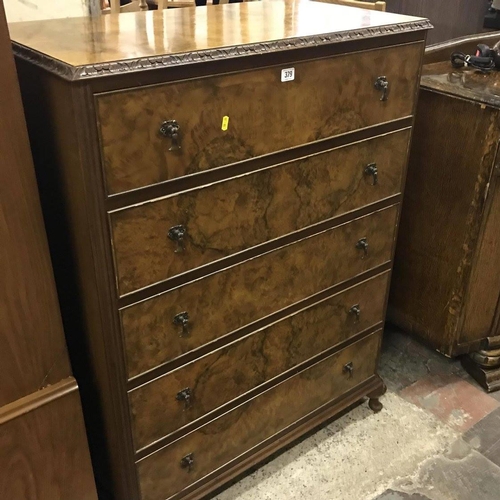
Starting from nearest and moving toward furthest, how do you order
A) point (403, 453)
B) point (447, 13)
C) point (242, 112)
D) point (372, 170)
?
point (242, 112)
point (372, 170)
point (403, 453)
point (447, 13)

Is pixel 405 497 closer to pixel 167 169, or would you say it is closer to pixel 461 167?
pixel 461 167

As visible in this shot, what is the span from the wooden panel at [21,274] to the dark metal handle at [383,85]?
2.54 feet

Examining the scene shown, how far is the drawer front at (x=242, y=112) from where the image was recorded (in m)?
0.99

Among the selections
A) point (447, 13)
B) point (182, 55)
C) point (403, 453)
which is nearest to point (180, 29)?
point (182, 55)

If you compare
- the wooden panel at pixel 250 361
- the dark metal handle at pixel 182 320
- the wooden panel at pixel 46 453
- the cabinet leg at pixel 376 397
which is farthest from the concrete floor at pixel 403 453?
the dark metal handle at pixel 182 320

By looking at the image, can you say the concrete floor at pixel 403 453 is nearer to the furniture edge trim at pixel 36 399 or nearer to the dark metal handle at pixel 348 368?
the dark metal handle at pixel 348 368

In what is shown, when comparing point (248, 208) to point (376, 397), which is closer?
point (248, 208)

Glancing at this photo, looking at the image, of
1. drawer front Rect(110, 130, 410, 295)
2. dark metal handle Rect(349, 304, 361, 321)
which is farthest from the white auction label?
dark metal handle Rect(349, 304, 361, 321)

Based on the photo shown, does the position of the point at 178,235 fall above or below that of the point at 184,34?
below

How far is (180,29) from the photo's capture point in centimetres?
121

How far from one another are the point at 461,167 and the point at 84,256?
1.14 m

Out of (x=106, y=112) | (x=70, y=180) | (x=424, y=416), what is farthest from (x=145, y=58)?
(x=424, y=416)

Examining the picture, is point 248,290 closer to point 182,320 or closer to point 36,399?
point 182,320

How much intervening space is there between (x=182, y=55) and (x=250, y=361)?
750 millimetres
